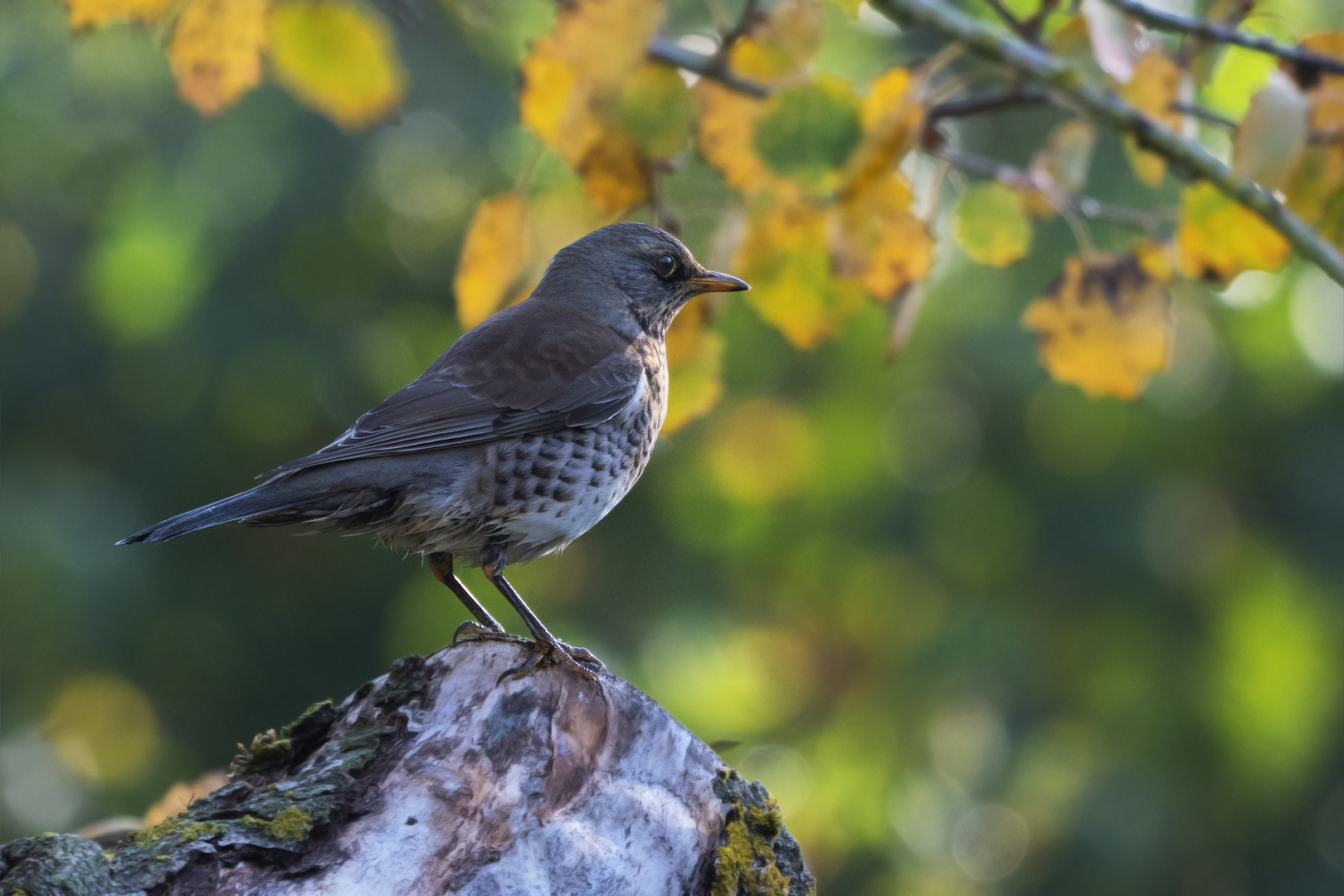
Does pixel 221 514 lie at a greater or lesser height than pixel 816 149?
lesser

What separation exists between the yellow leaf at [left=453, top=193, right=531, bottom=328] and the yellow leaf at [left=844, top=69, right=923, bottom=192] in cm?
75

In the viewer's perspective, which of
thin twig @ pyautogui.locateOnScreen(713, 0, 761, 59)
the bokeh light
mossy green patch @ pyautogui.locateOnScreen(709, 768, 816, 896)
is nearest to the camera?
mossy green patch @ pyautogui.locateOnScreen(709, 768, 816, 896)

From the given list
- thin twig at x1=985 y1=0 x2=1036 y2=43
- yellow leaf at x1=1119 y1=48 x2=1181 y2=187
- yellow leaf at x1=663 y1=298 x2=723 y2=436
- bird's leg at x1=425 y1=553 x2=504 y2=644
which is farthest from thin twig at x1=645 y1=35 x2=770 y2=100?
bird's leg at x1=425 y1=553 x2=504 y2=644

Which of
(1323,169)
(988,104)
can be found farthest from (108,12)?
(1323,169)

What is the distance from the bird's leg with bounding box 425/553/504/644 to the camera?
3.26 metres

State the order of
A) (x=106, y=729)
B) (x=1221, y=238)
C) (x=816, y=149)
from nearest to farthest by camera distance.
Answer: (x=816, y=149) < (x=1221, y=238) < (x=106, y=729)

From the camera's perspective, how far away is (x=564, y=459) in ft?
10.8

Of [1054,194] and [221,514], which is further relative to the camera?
[1054,194]

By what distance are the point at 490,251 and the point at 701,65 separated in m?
0.60

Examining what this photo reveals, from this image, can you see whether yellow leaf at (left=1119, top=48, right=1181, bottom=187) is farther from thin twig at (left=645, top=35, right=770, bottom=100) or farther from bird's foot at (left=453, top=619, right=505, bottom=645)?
bird's foot at (left=453, top=619, right=505, bottom=645)

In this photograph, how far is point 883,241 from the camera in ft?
9.05

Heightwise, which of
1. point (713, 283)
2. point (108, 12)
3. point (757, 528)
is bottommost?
point (757, 528)

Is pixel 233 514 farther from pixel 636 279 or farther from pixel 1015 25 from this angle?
pixel 1015 25

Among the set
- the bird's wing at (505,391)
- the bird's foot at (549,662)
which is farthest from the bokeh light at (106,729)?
the bird's foot at (549,662)
